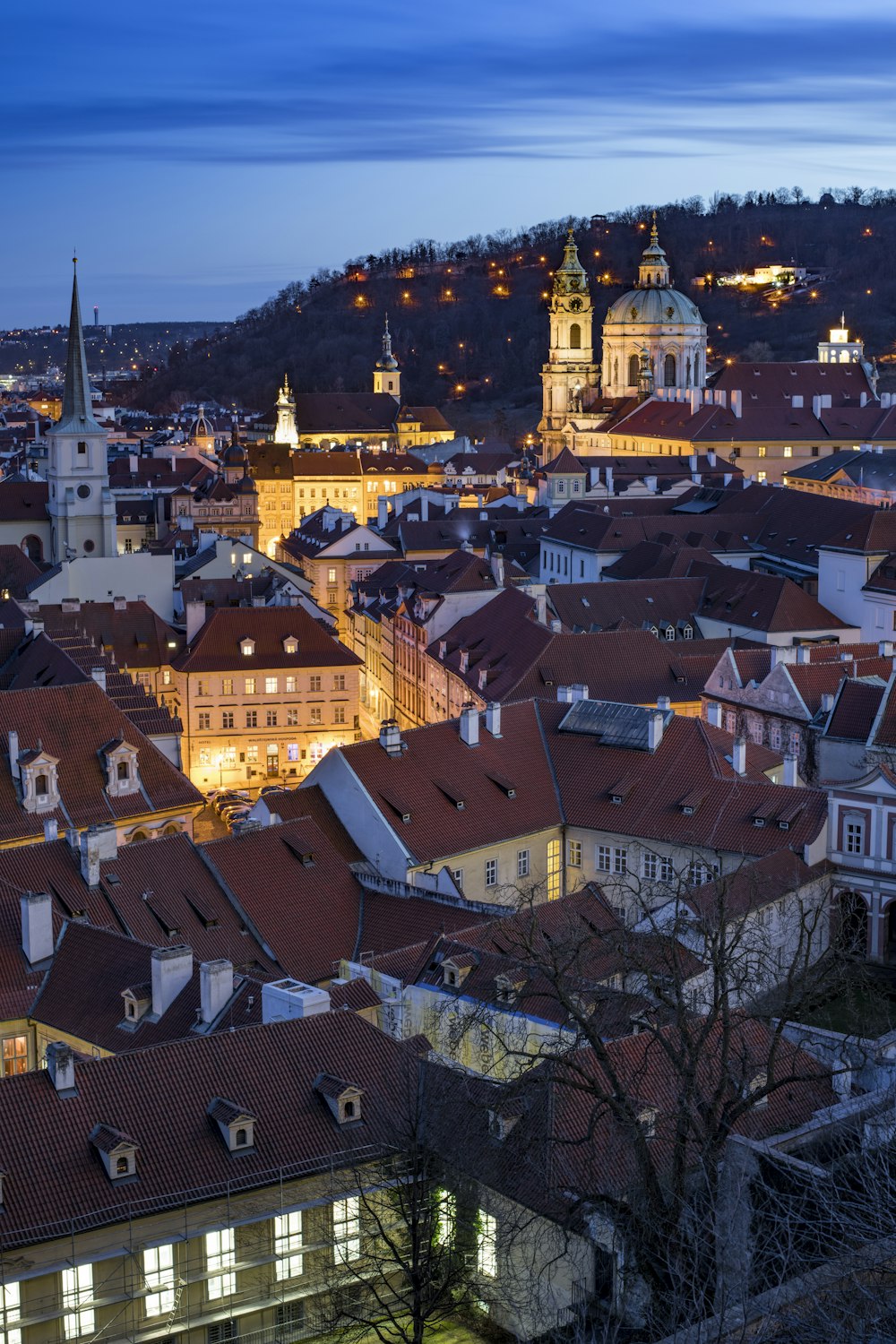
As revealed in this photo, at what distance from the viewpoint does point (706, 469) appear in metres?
118

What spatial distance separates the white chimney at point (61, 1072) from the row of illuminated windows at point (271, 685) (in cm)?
4018

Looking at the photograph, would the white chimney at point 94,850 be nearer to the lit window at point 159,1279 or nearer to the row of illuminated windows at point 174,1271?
the row of illuminated windows at point 174,1271

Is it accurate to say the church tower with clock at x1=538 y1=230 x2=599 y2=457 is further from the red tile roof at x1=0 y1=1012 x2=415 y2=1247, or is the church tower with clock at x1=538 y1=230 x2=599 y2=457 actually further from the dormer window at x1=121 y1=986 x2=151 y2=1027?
the red tile roof at x1=0 y1=1012 x2=415 y2=1247

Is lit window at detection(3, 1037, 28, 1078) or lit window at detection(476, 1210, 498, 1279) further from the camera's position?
lit window at detection(3, 1037, 28, 1078)

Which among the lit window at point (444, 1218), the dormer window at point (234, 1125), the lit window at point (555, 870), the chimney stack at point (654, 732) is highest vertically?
the chimney stack at point (654, 732)

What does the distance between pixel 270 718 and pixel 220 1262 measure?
41.7m

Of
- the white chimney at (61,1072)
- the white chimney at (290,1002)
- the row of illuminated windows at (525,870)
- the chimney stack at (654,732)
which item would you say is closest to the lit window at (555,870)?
the row of illuminated windows at (525,870)

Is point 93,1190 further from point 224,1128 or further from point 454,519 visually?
point 454,519

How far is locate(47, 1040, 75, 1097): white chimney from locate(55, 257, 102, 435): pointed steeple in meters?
71.1

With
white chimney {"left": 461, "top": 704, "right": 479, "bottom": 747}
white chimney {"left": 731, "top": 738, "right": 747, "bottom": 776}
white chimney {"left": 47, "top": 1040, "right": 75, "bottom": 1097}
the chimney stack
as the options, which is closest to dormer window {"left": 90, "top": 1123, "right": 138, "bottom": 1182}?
white chimney {"left": 47, "top": 1040, "right": 75, "bottom": 1097}

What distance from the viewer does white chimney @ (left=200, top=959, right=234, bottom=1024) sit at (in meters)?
33.6

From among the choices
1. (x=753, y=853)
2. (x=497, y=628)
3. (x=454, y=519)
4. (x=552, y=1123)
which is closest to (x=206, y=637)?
(x=497, y=628)

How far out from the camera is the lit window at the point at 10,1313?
85.6 ft

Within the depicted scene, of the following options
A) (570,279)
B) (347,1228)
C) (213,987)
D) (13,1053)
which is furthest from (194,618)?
(570,279)
